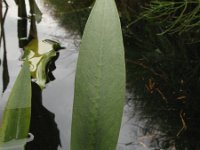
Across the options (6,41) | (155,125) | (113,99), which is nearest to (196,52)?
(155,125)

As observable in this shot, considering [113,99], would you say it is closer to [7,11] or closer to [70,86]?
[70,86]

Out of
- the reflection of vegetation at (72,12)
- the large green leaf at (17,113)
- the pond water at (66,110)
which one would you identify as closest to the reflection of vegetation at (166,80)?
the pond water at (66,110)

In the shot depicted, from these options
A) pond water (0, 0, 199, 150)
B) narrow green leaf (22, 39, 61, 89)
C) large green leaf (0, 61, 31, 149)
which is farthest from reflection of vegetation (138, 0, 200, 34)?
large green leaf (0, 61, 31, 149)

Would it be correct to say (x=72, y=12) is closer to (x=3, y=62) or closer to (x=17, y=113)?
(x=3, y=62)

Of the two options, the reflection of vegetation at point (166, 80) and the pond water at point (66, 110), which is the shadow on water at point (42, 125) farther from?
the reflection of vegetation at point (166, 80)

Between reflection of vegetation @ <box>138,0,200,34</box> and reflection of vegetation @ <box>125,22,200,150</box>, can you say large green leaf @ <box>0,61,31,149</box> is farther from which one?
reflection of vegetation @ <box>138,0,200,34</box>

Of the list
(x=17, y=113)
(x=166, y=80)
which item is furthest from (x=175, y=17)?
(x=17, y=113)
